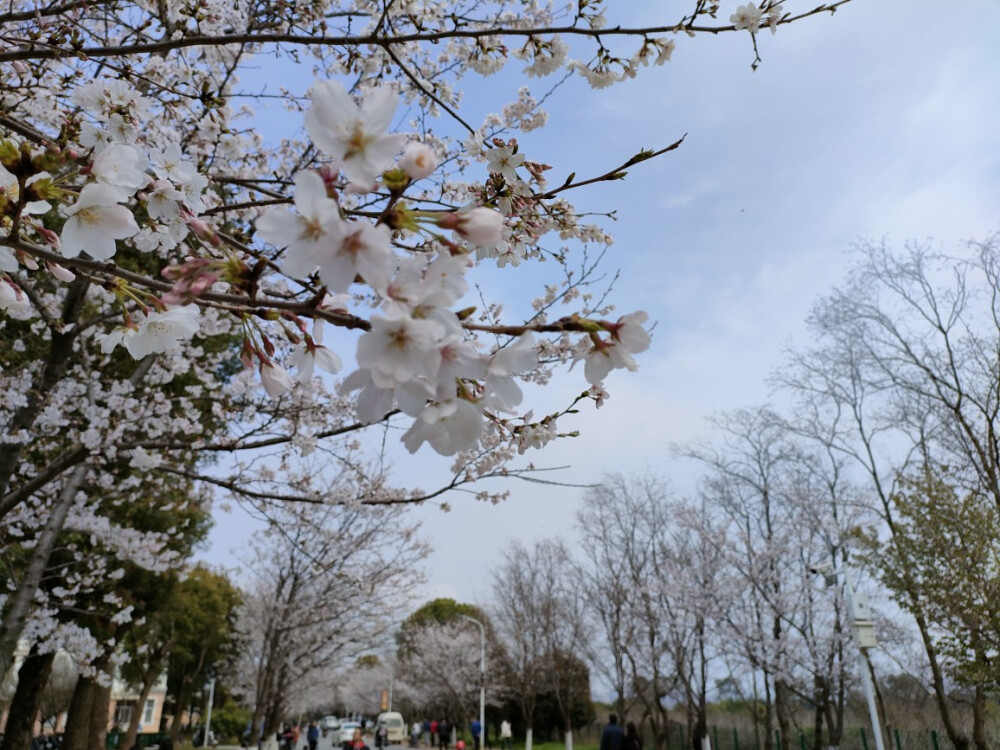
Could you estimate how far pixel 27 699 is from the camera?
11.7 metres

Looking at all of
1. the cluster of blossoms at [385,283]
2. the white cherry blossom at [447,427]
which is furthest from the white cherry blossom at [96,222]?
the white cherry blossom at [447,427]

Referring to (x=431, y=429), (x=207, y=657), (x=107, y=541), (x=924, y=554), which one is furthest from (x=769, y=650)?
(x=207, y=657)

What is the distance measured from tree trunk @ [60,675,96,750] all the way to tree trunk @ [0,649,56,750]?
4.46 ft

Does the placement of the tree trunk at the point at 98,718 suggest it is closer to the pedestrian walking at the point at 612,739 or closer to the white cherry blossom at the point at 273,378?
the pedestrian walking at the point at 612,739

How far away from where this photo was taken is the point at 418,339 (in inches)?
33.8

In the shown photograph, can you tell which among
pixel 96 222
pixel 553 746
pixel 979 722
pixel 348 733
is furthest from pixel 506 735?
pixel 96 222

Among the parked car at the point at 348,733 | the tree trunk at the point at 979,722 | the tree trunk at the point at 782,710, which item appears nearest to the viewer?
the tree trunk at the point at 979,722

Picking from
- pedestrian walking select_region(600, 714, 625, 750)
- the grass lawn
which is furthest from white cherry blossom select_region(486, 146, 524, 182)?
the grass lawn

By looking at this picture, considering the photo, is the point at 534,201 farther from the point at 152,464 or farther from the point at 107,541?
the point at 107,541

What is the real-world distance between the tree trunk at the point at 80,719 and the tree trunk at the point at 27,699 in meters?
1.36

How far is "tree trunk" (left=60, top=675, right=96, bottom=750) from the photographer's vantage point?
13.2m

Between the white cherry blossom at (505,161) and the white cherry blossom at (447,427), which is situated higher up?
the white cherry blossom at (505,161)

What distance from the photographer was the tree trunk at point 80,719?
13242 millimetres

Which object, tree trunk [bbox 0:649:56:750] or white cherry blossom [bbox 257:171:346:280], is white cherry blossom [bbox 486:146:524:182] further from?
tree trunk [bbox 0:649:56:750]
